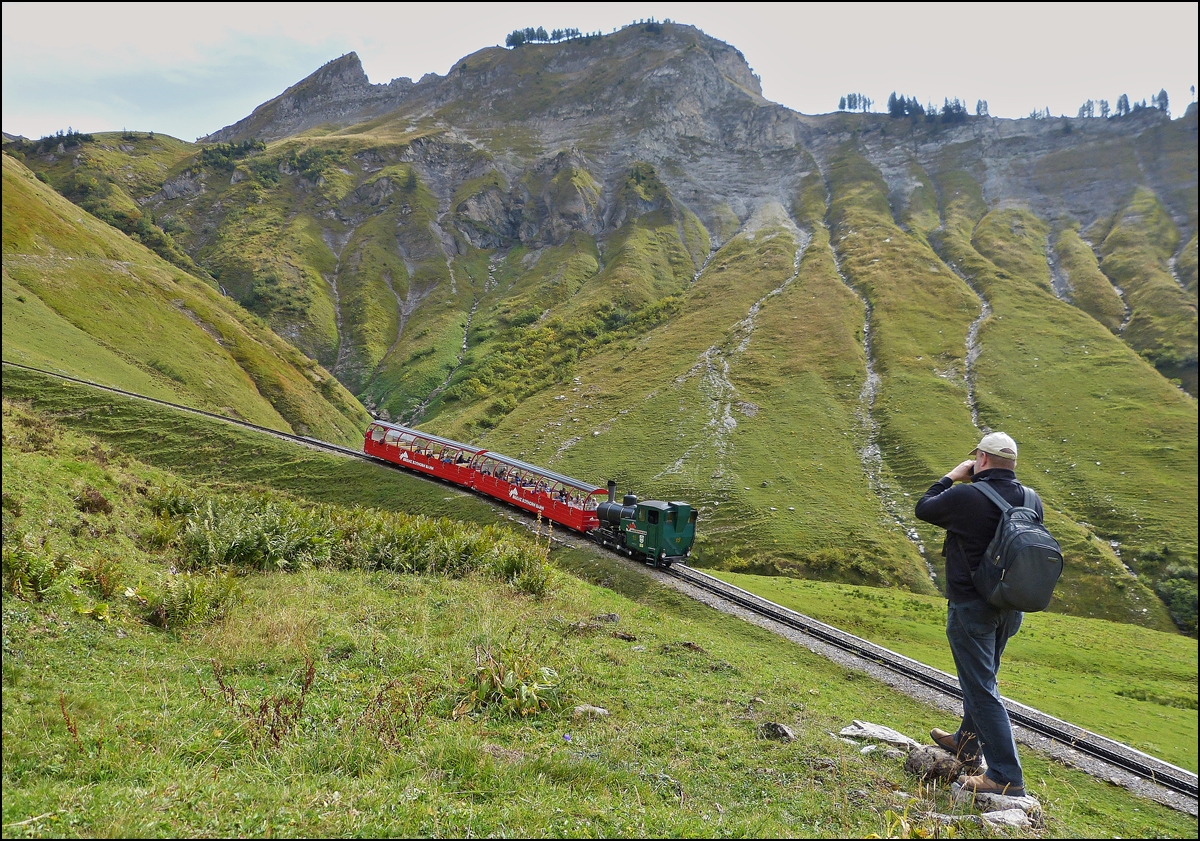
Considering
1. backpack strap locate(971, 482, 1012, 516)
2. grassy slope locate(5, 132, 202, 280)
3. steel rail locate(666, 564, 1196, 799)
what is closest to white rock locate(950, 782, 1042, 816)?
backpack strap locate(971, 482, 1012, 516)

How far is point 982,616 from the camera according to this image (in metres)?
8.15

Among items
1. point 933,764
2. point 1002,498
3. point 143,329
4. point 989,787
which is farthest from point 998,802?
point 143,329

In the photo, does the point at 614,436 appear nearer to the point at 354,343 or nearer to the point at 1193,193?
the point at 354,343

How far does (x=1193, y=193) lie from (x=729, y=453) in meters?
157

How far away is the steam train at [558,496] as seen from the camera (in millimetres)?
32969

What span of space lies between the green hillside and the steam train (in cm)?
2063

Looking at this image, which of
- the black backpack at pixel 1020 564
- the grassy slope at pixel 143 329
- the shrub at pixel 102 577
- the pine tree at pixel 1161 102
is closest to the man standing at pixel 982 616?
the black backpack at pixel 1020 564

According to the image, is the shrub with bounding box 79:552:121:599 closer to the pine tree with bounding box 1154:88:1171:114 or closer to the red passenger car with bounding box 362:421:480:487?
the red passenger car with bounding box 362:421:480:487

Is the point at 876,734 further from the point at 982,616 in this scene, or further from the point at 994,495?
the point at 994,495

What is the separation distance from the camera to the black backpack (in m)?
7.38

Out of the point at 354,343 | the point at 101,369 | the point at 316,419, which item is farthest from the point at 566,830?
the point at 354,343

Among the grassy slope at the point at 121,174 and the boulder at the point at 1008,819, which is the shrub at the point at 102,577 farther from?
the grassy slope at the point at 121,174

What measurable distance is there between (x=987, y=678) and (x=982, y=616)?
822 millimetres

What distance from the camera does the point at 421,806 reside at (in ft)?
21.5
